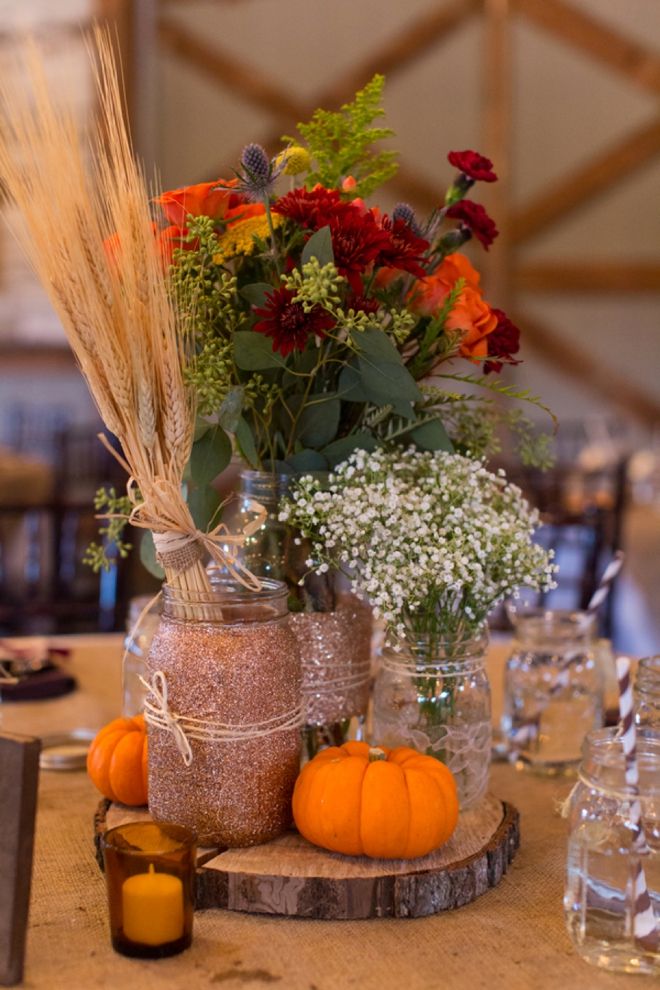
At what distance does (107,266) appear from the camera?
3.19 feet

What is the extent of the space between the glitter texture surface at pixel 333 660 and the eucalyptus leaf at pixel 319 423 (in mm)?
173

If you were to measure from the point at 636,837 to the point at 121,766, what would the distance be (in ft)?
1.62

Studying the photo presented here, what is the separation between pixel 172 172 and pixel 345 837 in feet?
23.4

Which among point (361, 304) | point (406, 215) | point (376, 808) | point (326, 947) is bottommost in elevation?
point (326, 947)

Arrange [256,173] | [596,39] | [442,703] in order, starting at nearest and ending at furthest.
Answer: [256,173] < [442,703] < [596,39]

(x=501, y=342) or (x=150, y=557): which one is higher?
(x=501, y=342)

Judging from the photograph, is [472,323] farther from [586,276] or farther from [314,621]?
[586,276]

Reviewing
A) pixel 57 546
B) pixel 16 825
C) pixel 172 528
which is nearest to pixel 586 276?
pixel 57 546

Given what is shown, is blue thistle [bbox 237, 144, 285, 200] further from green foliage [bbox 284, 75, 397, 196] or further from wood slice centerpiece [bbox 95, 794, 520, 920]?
wood slice centerpiece [bbox 95, 794, 520, 920]

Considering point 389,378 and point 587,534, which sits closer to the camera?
point 389,378

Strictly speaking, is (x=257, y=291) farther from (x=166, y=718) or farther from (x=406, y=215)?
(x=166, y=718)

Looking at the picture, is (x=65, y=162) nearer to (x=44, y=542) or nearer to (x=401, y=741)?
(x=401, y=741)

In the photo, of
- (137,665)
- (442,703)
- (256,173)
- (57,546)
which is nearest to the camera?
(256,173)

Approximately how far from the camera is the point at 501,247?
7746mm
